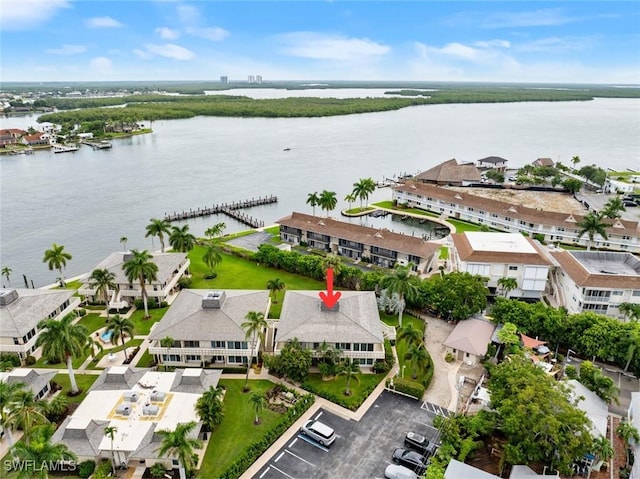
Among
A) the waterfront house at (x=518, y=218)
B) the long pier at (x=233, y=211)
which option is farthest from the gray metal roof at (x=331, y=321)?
the waterfront house at (x=518, y=218)

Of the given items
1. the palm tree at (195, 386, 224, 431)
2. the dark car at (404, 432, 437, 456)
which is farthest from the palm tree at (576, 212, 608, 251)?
the palm tree at (195, 386, 224, 431)

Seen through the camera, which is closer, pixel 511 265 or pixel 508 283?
pixel 508 283

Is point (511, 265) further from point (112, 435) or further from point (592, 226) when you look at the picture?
point (112, 435)

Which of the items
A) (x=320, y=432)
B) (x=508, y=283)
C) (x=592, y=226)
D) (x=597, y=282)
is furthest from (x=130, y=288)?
(x=592, y=226)

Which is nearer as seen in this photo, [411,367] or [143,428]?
[143,428]

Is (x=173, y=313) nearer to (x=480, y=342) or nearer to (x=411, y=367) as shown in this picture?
(x=411, y=367)

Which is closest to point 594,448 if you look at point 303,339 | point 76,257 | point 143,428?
point 303,339

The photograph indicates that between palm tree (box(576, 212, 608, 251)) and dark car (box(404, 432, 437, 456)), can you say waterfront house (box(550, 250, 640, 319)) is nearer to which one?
palm tree (box(576, 212, 608, 251))
